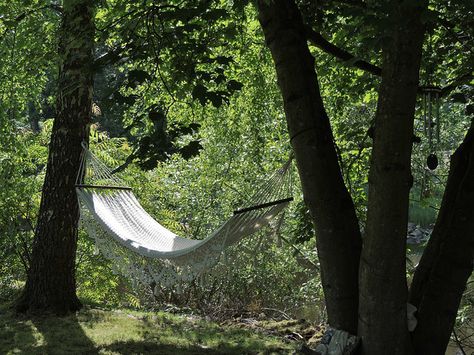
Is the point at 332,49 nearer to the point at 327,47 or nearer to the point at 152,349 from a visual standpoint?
the point at 327,47

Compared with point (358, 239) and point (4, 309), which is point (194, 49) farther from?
point (4, 309)

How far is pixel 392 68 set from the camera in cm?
179

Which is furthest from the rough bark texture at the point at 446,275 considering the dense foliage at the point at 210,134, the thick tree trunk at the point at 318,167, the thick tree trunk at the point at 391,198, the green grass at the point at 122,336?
the green grass at the point at 122,336

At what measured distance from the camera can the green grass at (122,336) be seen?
2.88m

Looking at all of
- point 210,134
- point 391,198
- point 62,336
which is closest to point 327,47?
point 391,198

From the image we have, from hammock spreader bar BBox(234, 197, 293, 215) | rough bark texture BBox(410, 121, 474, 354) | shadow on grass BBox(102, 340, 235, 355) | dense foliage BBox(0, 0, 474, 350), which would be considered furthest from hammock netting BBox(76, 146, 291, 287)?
rough bark texture BBox(410, 121, 474, 354)

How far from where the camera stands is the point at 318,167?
2088 mm

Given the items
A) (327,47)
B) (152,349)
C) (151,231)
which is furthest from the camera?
(151,231)

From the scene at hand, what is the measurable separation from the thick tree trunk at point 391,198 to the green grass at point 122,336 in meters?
1.18

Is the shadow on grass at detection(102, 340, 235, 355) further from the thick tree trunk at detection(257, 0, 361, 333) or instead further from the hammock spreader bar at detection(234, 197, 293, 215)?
the thick tree trunk at detection(257, 0, 361, 333)

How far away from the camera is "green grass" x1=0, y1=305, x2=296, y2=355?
9.45 feet

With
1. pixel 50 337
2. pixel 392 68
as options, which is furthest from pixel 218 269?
pixel 392 68

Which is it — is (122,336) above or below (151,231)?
below

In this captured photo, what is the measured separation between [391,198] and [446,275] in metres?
0.40
